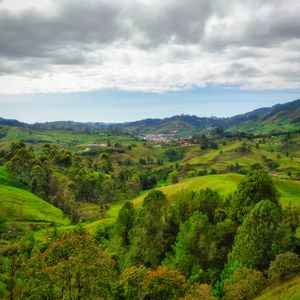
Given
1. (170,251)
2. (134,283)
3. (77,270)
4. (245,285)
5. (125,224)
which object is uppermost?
(77,270)

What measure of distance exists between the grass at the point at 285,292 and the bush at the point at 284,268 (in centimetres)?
155

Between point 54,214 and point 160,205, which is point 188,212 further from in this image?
point 54,214

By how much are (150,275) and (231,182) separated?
116791 millimetres

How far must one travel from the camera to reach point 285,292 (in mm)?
49938

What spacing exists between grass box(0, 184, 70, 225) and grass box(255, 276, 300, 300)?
9566 centimetres

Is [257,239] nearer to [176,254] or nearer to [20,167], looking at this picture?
[176,254]

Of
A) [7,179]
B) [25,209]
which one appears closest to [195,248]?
[25,209]

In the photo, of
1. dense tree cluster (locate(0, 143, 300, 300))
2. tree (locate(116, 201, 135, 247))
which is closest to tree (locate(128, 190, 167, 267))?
dense tree cluster (locate(0, 143, 300, 300))

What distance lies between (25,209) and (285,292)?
106664 mm

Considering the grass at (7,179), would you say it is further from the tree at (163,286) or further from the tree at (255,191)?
the tree at (163,286)

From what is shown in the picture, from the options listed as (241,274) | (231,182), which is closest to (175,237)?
(241,274)

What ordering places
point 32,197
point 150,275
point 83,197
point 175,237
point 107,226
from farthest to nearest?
point 83,197
point 32,197
point 107,226
point 175,237
point 150,275

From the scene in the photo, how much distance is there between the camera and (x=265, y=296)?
5119 cm

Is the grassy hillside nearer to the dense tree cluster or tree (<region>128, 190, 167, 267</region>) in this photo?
the dense tree cluster
